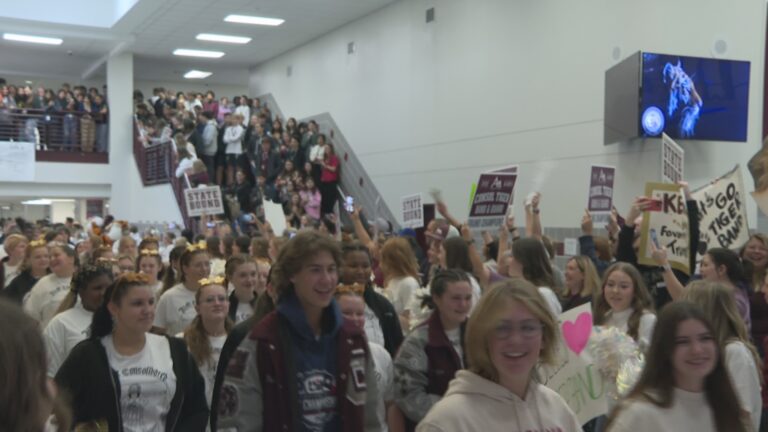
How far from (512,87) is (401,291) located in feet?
32.8

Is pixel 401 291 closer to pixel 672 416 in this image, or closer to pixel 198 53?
pixel 672 416

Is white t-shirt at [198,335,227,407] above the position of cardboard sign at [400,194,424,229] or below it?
below

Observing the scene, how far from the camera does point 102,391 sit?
151 inches

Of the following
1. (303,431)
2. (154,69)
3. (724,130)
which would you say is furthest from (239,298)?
(154,69)

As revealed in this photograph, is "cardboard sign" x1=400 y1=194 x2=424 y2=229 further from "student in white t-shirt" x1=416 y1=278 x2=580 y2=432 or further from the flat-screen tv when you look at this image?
"student in white t-shirt" x1=416 y1=278 x2=580 y2=432

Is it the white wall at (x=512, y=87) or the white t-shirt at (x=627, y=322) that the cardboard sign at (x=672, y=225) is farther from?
the white wall at (x=512, y=87)

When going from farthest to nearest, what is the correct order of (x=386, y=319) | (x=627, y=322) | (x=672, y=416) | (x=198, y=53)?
(x=198, y=53) → (x=627, y=322) → (x=386, y=319) → (x=672, y=416)

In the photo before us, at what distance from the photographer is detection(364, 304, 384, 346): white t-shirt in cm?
497

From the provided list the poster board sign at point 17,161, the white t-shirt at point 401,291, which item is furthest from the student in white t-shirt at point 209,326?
the poster board sign at point 17,161

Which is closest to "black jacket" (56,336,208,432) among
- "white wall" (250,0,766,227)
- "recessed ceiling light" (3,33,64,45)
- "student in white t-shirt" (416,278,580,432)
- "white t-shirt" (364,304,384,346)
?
"white t-shirt" (364,304,384,346)

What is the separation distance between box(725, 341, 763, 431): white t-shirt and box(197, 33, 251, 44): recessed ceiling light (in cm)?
2165

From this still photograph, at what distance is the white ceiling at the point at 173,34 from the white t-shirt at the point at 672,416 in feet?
58.3

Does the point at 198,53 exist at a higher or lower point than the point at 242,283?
higher

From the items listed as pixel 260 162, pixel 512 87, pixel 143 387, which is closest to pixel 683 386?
pixel 143 387
